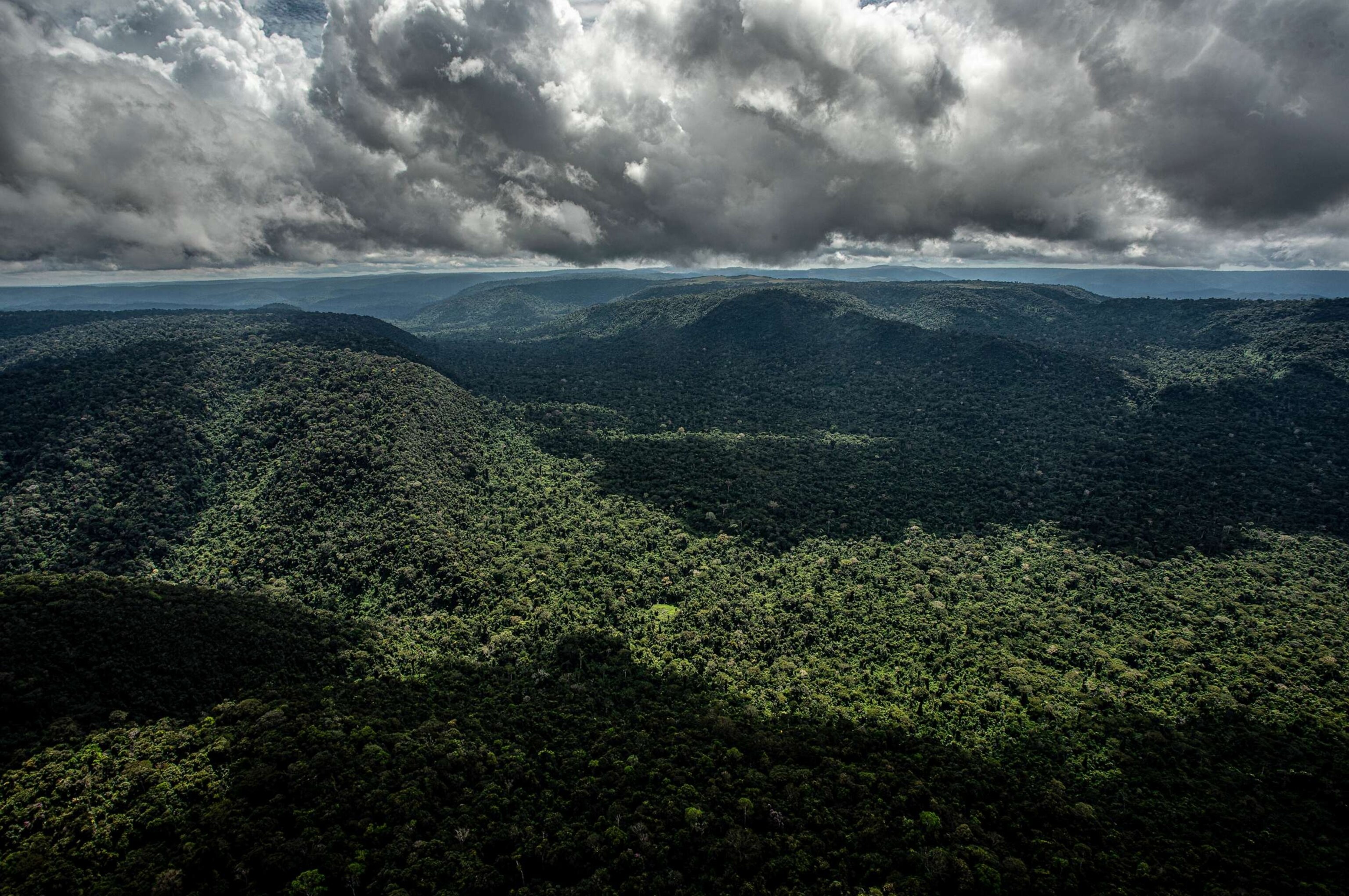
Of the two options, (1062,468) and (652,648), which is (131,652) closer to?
(652,648)

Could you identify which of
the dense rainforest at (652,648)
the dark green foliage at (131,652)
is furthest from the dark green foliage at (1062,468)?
the dark green foliage at (131,652)

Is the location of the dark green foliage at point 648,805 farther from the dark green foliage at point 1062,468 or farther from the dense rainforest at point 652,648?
the dark green foliage at point 1062,468

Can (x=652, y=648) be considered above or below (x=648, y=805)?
below

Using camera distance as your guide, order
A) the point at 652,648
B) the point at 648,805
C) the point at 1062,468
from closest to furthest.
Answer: the point at 648,805 < the point at 652,648 < the point at 1062,468

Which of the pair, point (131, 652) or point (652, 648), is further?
point (652, 648)

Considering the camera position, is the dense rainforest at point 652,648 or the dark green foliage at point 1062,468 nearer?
the dense rainforest at point 652,648

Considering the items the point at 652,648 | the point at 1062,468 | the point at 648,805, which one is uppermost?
the point at 1062,468

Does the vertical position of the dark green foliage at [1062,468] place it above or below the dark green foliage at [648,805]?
above

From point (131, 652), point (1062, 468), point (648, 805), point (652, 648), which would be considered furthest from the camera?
point (1062, 468)

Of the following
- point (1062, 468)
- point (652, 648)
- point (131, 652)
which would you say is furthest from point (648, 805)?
point (1062, 468)

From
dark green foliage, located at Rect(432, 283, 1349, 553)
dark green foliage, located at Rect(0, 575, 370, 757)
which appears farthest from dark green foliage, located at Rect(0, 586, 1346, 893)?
dark green foliage, located at Rect(432, 283, 1349, 553)
